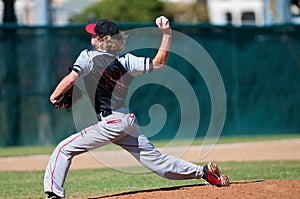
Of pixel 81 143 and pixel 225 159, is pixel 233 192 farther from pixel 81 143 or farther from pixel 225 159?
pixel 225 159

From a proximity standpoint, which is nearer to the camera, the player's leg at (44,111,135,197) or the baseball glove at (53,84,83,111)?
the baseball glove at (53,84,83,111)

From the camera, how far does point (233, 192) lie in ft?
24.1

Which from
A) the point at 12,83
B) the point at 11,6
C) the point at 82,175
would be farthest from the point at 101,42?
the point at 11,6

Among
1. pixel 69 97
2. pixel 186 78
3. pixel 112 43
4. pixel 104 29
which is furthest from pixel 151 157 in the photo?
pixel 186 78

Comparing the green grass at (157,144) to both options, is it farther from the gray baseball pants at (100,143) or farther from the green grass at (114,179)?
the gray baseball pants at (100,143)

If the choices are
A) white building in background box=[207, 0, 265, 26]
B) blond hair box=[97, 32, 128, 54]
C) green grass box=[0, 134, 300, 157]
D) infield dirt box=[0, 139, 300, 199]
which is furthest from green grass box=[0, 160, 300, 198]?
white building in background box=[207, 0, 265, 26]

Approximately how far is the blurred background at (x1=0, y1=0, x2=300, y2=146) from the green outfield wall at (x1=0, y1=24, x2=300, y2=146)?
0.08ft

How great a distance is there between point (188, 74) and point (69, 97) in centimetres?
1058

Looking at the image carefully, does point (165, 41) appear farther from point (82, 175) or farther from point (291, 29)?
point (291, 29)

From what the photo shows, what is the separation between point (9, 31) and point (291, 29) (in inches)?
303

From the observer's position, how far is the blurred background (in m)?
16.4

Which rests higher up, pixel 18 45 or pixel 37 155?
pixel 18 45

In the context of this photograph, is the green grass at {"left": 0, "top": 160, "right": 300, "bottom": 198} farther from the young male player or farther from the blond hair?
the blond hair

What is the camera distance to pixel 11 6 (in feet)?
63.8
